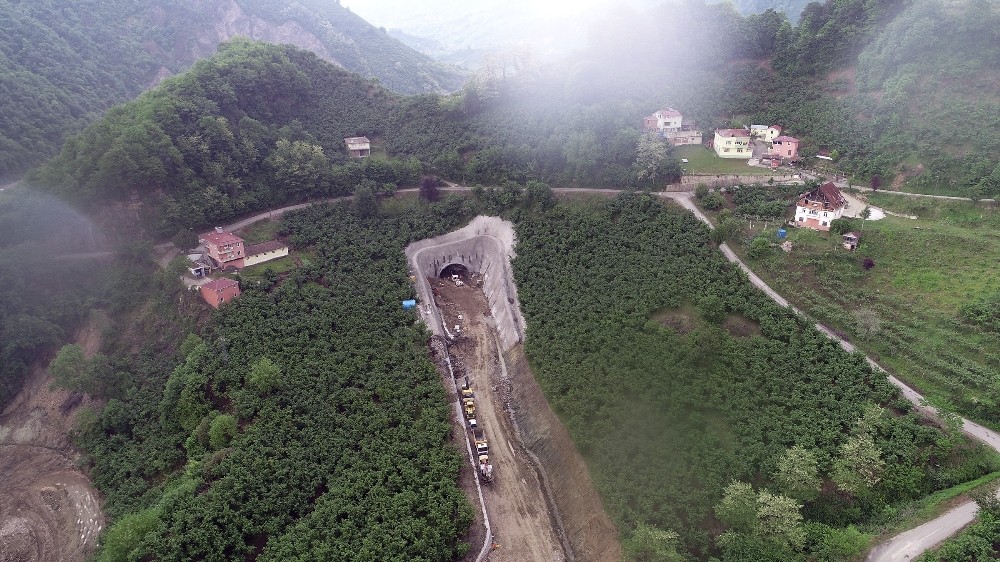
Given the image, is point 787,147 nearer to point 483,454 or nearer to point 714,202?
point 714,202

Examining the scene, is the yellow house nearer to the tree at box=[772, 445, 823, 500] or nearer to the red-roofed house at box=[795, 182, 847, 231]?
the red-roofed house at box=[795, 182, 847, 231]

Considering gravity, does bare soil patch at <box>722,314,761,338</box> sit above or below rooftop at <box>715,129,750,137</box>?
below

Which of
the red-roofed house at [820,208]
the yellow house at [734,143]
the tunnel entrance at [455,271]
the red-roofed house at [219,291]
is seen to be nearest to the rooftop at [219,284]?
the red-roofed house at [219,291]

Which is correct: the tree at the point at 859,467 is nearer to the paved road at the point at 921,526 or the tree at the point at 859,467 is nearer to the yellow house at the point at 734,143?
the paved road at the point at 921,526

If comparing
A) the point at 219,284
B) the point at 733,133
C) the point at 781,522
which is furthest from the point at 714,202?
the point at 219,284

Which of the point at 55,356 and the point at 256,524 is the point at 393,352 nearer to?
the point at 256,524

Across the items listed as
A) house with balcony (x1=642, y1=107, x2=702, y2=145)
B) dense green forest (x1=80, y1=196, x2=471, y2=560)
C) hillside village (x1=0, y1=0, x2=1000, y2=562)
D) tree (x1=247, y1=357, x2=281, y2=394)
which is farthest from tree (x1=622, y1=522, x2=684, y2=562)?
house with balcony (x1=642, y1=107, x2=702, y2=145)
